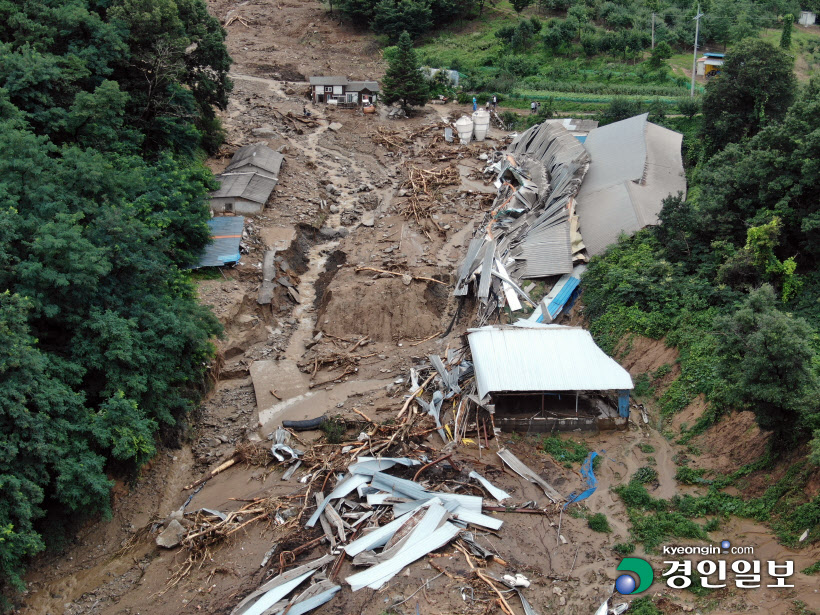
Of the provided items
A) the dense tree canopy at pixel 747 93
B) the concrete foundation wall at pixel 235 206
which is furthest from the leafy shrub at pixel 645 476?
the concrete foundation wall at pixel 235 206

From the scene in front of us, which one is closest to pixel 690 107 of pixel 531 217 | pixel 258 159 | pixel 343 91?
pixel 531 217

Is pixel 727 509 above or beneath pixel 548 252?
beneath

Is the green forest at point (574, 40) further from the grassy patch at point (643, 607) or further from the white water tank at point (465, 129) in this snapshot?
the grassy patch at point (643, 607)

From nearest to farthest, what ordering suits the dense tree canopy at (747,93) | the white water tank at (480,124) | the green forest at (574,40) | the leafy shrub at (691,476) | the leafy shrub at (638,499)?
the leafy shrub at (638,499), the leafy shrub at (691,476), the dense tree canopy at (747,93), the white water tank at (480,124), the green forest at (574,40)

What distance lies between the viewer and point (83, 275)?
735 inches

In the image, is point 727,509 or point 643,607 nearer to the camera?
point 643,607

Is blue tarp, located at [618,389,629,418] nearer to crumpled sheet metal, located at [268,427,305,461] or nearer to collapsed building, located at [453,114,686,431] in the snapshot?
collapsed building, located at [453,114,686,431]

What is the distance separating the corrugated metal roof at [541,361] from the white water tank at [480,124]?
2467 centimetres

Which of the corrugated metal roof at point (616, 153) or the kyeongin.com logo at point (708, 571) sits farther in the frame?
the corrugated metal roof at point (616, 153)

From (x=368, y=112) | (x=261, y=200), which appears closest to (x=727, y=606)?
(x=261, y=200)

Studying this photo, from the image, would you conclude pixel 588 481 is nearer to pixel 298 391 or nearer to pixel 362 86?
pixel 298 391

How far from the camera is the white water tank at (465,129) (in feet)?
141

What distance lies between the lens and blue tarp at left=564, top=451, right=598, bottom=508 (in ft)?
57.4

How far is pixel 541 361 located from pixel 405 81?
32.1 meters
